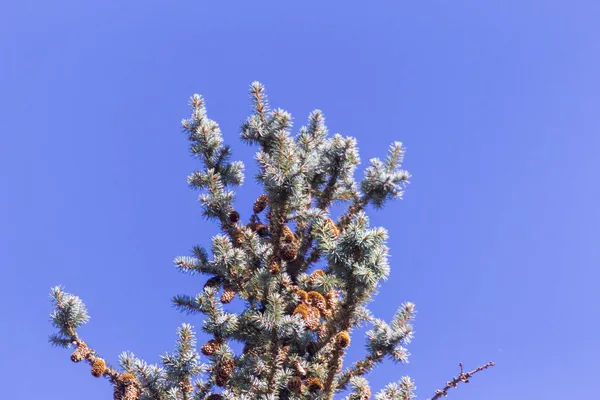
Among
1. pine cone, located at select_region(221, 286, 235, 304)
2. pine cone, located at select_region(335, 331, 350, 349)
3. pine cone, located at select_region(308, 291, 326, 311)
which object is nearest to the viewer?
pine cone, located at select_region(335, 331, 350, 349)

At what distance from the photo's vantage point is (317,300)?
5.49 metres

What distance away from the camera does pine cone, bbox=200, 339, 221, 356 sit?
5.10m

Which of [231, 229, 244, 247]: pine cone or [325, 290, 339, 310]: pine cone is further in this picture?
[231, 229, 244, 247]: pine cone

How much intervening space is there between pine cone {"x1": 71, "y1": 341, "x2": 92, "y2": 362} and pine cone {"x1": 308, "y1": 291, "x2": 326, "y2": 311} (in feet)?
7.22

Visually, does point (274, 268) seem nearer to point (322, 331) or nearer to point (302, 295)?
point (302, 295)

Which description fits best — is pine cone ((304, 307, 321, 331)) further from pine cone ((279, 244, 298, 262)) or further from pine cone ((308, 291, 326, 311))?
pine cone ((279, 244, 298, 262))

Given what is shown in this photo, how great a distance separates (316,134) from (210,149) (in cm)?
134

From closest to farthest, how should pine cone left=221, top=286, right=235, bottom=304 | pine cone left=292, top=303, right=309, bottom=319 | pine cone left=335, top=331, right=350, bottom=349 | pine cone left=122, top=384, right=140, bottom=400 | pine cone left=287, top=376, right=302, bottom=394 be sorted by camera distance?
pine cone left=335, top=331, right=350, bottom=349
pine cone left=287, top=376, right=302, bottom=394
pine cone left=122, top=384, right=140, bottom=400
pine cone left=292, top=303, right=309, bottom=319
pine cone left=221, top=286, right=235, bottom=304

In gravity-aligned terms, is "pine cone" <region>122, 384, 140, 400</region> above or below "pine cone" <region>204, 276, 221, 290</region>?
below

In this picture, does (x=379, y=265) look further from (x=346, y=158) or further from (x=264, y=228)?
(x=264, y=228)

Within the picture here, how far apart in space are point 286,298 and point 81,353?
2040 mm

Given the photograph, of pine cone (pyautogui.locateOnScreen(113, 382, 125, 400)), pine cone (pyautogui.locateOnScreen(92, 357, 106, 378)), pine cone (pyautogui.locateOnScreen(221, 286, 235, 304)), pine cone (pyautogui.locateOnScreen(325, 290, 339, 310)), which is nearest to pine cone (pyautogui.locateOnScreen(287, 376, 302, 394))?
pine cone (pyautogui.locateOnScreen(325, 290, 339, 310))

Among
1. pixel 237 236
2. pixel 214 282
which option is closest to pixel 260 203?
pixel 237 236

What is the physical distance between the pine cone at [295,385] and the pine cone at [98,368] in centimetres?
178
